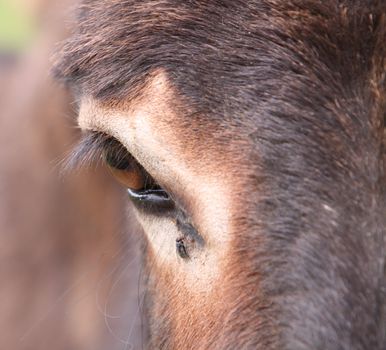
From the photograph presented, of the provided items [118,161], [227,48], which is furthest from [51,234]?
[227,48]

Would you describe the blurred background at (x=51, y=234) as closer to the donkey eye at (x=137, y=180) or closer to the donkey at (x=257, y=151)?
the donkey eye at (x=137, y=180)

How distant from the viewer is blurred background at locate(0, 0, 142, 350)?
4676mm

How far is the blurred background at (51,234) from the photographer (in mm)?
4676

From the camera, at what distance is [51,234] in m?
4.84

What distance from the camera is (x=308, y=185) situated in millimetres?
2188

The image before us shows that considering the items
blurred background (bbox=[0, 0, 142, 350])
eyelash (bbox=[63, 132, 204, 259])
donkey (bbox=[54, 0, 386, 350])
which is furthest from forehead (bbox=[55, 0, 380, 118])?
blurred background (bbox=[0, 0, 142, 350])

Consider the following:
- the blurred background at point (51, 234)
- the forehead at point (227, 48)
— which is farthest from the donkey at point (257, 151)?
the blurred background at point (51, 234)

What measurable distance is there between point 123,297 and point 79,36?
6.78 ft

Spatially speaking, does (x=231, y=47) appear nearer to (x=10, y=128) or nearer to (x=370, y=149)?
(x=370, y=149)

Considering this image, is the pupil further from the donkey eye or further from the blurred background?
the blurred background

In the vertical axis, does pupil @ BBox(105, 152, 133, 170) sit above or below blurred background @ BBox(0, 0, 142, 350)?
above

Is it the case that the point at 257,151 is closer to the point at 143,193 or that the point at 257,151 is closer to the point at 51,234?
the point at 143,193

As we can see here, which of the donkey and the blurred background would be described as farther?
the blurred background

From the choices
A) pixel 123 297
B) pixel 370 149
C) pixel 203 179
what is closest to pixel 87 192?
pixel 123 297
